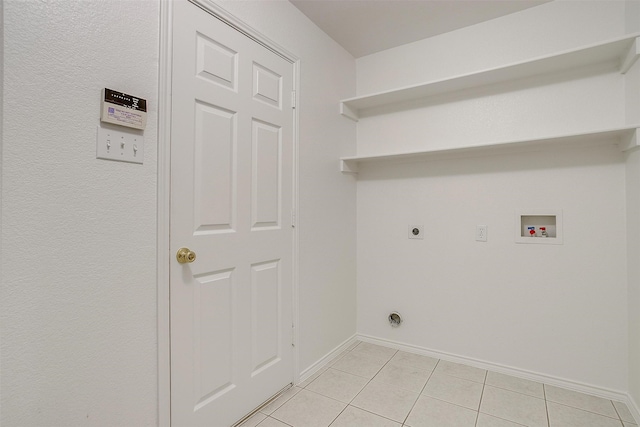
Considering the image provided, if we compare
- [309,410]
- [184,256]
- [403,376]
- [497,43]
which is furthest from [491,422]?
[497,43]

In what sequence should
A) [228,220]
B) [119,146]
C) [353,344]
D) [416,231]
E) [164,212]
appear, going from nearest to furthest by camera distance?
1. [119,146]
2. [164,212]
3. [228,220]
4. [416,231]
5. [353,344]

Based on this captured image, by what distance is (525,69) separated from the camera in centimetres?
193

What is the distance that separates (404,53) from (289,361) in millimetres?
2438

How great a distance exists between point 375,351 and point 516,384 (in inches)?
37.7

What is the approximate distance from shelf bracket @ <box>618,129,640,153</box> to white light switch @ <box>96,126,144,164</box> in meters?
2.35

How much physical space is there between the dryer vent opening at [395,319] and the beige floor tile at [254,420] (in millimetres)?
1267

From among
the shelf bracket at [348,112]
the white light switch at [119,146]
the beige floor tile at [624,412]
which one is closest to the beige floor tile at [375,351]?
the beige floor tile at [624,412]

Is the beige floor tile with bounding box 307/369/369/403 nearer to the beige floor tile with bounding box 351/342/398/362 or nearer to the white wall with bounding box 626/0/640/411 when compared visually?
the beige floor tile with bounding box 351/342/398/362

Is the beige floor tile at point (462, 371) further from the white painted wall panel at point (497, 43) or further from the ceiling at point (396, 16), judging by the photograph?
the ceiling at point (396, 16)

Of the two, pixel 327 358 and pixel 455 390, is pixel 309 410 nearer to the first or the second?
pixel 327 358

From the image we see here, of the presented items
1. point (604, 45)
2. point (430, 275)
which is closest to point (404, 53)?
point (604, 45)

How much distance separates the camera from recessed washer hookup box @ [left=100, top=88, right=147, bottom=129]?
1.11 meters

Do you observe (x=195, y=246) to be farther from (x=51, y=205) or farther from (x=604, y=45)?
(x=604, y=45)

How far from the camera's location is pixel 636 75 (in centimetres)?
166
